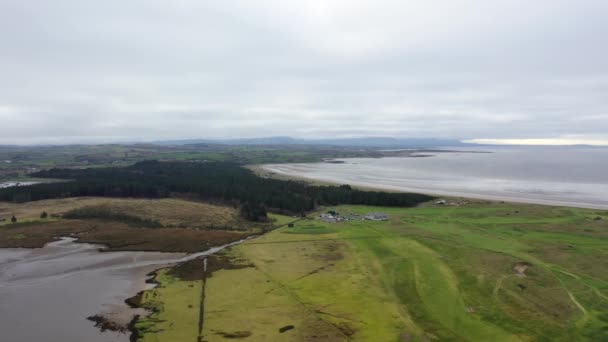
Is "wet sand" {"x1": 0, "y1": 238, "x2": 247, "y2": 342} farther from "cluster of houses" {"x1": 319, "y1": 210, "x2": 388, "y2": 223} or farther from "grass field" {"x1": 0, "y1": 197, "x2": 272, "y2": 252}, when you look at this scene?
"cluster of houses" {"x1": 319, "y1": 210, "x2": 388, "y2": 223}

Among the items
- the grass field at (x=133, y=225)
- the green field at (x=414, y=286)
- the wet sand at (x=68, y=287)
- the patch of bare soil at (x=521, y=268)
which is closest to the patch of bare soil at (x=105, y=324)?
the wet sand at (x=68, y=287)

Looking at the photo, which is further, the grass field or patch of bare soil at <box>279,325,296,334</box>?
the grass field

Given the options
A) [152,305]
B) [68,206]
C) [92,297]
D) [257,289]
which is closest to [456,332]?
[257,289]

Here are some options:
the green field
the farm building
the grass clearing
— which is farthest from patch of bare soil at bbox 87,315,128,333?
the farm building

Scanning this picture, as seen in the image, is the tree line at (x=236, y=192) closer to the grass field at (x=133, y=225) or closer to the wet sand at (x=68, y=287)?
the grass field at (x=133, y=225)

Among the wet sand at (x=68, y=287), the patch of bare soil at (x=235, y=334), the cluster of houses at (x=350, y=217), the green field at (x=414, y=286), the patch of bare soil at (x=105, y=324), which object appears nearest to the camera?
the patch of bare soil at (x=235, y=334)
